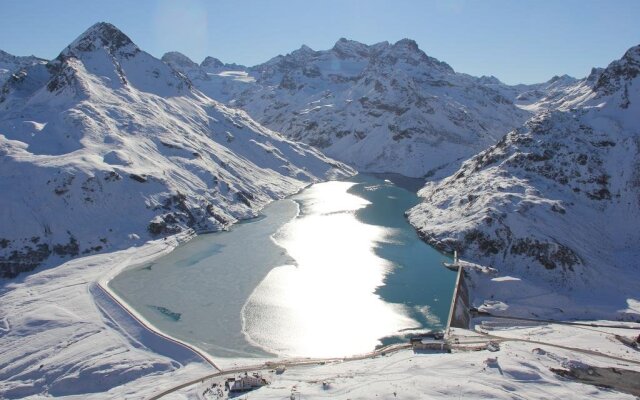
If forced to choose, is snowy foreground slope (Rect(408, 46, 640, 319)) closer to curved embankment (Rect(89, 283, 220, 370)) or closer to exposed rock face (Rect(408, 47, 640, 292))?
exposed rock face (Rect(408, 47, 640, 292))

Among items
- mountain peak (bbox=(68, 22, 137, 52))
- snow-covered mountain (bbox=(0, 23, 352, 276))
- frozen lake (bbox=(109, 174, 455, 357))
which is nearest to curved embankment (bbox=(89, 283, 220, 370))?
frozen lake (bbox=(109, 174, 455, 357))

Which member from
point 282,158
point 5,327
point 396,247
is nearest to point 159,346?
point 5,327

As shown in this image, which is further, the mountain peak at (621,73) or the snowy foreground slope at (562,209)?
the mountain peak at (621,73)

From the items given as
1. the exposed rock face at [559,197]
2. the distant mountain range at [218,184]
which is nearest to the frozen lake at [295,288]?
the exposed rock face at [559,197]

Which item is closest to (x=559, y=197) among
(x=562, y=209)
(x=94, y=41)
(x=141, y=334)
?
(x=562, y=209)

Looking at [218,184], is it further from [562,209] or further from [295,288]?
[562,209]

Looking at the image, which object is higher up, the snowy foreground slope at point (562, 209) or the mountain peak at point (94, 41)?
the mountain peak at point (94, 41)

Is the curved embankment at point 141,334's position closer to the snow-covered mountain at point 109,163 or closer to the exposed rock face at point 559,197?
the snow-covered mountain at point 109,163
